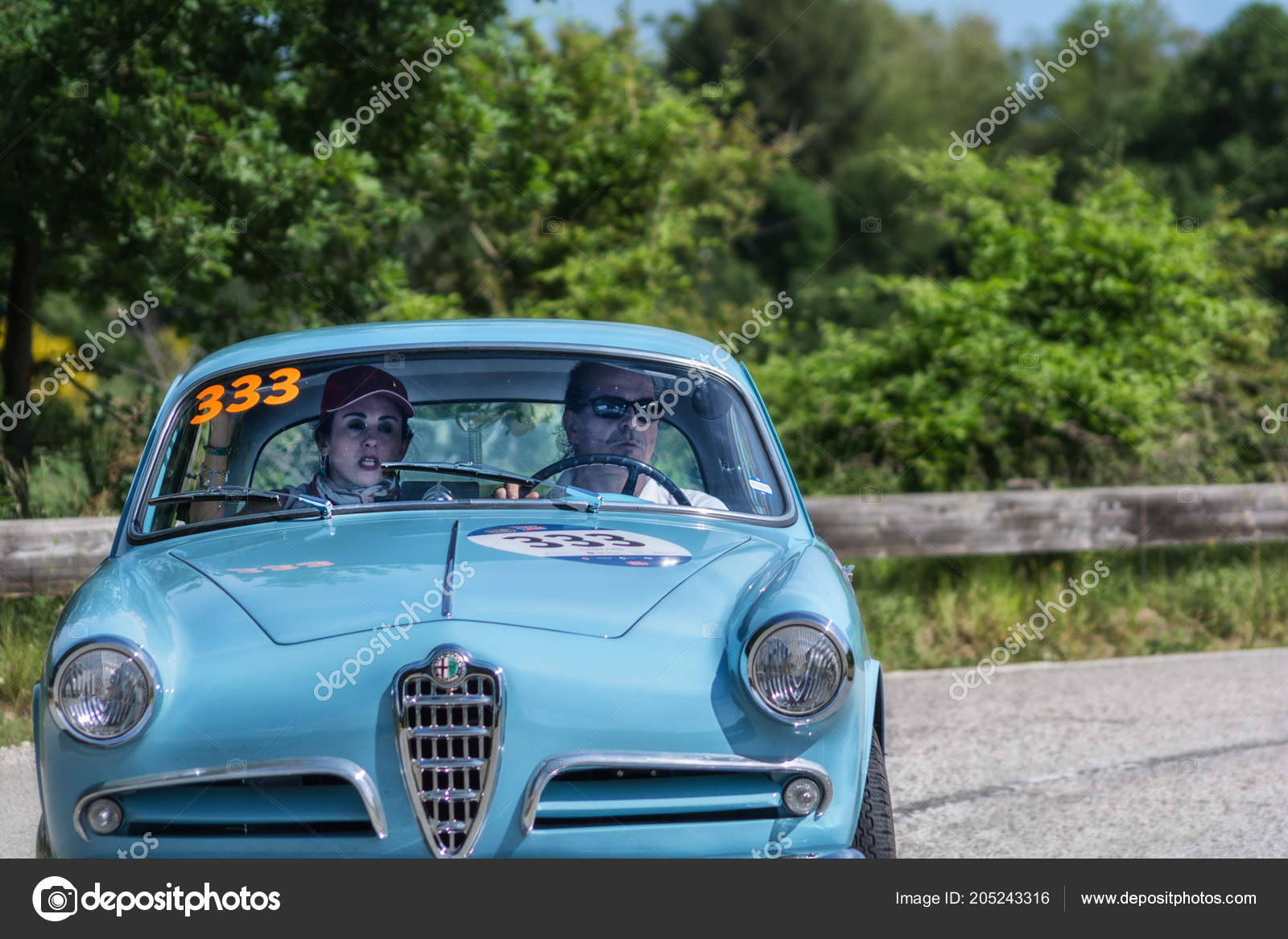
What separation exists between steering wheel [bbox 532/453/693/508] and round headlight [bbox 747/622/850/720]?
3.53 ft

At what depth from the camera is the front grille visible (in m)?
2.63

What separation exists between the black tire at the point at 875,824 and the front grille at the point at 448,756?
2.75 ft

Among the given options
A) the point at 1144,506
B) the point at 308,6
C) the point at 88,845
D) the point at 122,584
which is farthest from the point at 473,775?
the point at 308,6

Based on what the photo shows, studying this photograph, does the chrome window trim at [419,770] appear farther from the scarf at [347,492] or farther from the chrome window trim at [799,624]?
the scarf at [347,492]

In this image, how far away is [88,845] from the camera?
268 cm

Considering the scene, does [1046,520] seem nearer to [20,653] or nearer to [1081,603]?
[1081,603]

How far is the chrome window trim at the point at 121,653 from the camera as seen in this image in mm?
2660

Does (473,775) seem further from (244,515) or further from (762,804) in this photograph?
(244,515)

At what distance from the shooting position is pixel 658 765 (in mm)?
2670

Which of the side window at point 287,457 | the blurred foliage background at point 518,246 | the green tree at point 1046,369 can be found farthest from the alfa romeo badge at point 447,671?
the green tree at point 1046,369

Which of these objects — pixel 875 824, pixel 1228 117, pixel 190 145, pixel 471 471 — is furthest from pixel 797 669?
pixel 1228 117

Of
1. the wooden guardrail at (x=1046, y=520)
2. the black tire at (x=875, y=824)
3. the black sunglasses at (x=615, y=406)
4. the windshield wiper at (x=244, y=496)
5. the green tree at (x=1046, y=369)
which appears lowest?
the black tire at (x=875, y=824)

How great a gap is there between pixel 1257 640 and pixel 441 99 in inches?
239

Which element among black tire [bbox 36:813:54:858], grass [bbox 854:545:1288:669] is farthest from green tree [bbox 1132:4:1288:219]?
black tire [bbox 36:813:54:858]
